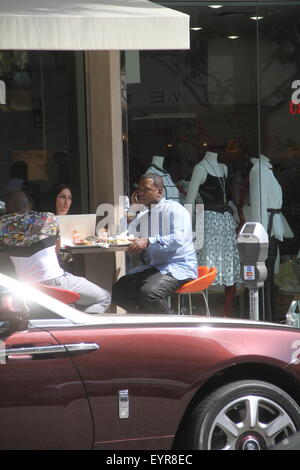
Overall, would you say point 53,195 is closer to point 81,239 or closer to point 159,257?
point 81,239

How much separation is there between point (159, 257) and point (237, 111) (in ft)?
7.55

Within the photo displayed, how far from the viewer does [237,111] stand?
9.26 metres

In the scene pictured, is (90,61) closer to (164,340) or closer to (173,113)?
(173,113)

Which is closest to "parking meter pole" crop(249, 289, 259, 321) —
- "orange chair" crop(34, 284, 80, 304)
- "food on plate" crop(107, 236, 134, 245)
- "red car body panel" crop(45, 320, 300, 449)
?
"orange chair" crop(34, 284, 80, 304)

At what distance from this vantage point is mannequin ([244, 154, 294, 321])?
937 cm

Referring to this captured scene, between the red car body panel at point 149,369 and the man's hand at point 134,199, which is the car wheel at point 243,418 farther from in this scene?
the man's hand at point 134,199

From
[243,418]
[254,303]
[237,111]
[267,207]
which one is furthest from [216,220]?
[243,418]

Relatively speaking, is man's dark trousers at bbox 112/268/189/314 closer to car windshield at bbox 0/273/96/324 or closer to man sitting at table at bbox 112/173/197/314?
man sitting at table at bbox 112/173/197/314

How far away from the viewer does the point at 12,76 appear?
352 inches

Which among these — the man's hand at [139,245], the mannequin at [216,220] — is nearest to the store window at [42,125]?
the mannequin at [216,220]

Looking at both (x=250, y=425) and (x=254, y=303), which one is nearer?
(x=250, y=425)

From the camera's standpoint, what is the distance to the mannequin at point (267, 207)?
937 centimetres

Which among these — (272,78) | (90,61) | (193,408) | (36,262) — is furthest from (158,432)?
(272,78)

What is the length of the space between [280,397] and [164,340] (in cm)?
69
